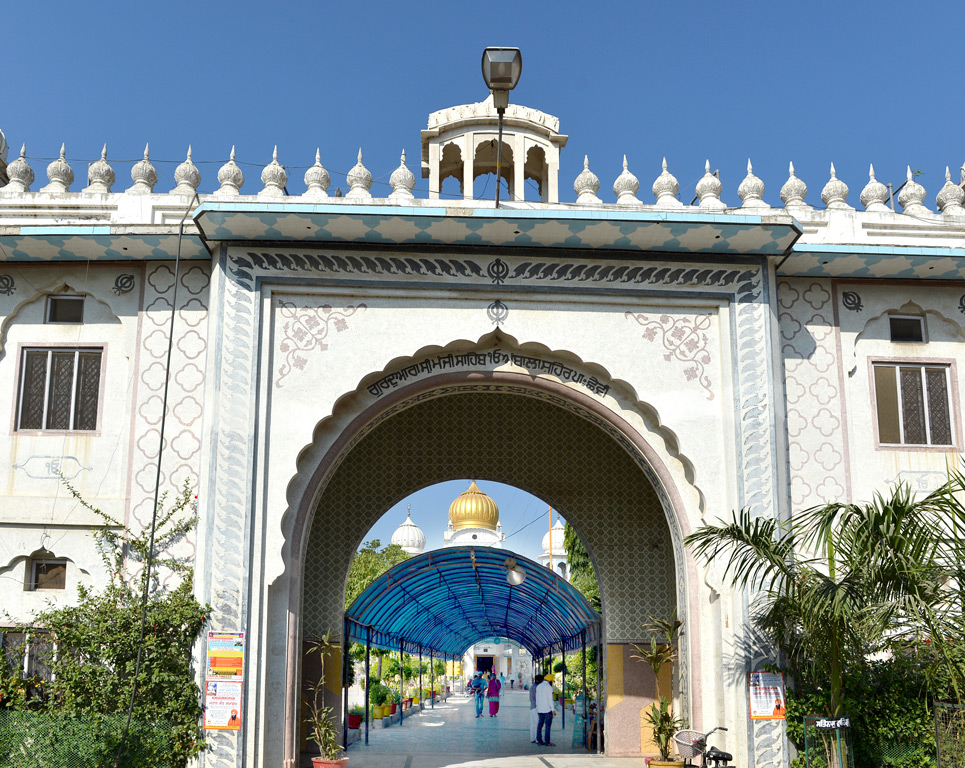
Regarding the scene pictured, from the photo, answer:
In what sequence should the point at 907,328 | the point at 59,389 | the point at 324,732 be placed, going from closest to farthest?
the point at 324,732, the point at 59,389, the point at 907,328

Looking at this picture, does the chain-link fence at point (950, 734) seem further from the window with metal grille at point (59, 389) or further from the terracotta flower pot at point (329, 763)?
the window with metal grille at point (59, 389)

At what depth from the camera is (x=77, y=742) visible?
858 centimetres

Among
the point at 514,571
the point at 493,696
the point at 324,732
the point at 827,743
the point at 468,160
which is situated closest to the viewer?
the point at 827,743

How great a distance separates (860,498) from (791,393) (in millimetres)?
Result: 1342

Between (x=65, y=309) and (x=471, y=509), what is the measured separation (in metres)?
35.8

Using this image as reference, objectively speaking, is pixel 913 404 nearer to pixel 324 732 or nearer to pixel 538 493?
pixel 538 493

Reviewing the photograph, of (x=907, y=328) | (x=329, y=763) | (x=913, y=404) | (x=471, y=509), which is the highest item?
(x=471, y=509)

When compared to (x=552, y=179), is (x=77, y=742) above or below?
below

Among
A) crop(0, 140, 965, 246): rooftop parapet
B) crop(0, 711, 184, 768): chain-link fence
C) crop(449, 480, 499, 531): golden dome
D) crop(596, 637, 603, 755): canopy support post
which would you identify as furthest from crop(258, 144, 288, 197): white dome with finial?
crop(449, 480, 499, 531): golden dome

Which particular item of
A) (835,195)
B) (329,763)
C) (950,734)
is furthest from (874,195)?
(329,763)

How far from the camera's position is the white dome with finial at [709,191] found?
36.5 feet

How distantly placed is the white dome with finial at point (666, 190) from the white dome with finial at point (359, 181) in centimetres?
320

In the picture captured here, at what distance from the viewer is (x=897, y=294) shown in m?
11.5

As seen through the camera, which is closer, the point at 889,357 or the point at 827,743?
the point at 827,743
